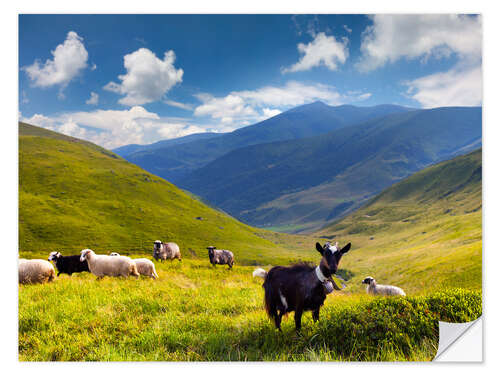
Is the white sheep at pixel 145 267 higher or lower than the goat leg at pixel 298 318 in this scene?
lower

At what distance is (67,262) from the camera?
35.4 ft

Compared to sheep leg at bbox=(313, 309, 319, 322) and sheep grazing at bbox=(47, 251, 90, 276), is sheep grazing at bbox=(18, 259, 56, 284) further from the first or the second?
sheep leg at bbox=(313, 309, 319, 322)

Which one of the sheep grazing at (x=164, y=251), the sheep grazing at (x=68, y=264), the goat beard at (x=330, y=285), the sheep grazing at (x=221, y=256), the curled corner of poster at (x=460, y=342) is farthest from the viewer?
the sheep grazing at (x=164, y=251)

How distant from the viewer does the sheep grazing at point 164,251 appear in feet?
48.3

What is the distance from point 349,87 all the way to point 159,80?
6.57m

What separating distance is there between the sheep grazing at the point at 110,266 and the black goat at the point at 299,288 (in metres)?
6.63

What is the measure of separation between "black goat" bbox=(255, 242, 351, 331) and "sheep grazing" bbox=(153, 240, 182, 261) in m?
11.6

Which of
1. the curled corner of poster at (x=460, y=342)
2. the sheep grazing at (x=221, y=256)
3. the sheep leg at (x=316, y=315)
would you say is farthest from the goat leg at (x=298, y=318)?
the sheep grazing at (x=221, y=256)

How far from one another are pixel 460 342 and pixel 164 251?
1342 centimetres

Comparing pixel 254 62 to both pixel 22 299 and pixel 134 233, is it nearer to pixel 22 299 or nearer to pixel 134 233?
pixel 22 299

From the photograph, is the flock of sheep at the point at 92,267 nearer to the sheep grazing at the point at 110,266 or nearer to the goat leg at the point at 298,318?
the sheep grazing at the point at 110,266

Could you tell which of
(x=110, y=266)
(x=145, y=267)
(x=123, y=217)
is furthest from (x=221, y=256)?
(x=123, y=217)

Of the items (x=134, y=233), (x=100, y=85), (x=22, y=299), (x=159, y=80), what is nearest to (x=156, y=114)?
(x=159, y=80)

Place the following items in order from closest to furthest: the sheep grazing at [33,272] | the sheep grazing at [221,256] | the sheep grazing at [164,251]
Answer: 1. the sheep grazing at [33,272]
2. the sheep grazing at [221,256]
3. the sheep grazing at [164,251]
